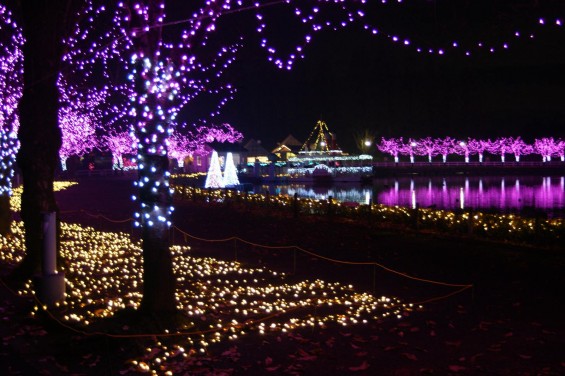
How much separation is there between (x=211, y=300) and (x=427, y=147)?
124 meters

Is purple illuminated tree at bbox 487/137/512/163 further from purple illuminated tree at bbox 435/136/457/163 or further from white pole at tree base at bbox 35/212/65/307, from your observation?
white pole at tree base at bbox 35/212/65/307

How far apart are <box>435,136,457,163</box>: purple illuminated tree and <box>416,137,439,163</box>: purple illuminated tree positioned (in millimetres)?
736

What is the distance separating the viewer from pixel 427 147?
419 feet

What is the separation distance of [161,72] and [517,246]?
37.3 ft

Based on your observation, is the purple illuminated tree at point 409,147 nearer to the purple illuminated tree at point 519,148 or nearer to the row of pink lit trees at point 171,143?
the purple illuminated tree at point 519,148

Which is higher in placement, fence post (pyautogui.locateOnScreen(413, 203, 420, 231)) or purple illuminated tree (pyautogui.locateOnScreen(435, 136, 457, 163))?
purple illuminated tree (pyautogui.locateOnScreen(435, 136, 457, 163))

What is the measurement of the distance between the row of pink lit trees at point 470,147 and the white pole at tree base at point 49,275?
10766 centimetres

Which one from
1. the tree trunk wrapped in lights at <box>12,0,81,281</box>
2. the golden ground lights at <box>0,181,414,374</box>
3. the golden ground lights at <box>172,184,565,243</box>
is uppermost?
the tree trunk wrapped in lights at <box>12,0,81,281</box>

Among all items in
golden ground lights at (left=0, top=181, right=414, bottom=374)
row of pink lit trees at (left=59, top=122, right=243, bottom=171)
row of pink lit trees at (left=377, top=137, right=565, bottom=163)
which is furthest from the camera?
row of pink lit trees at (left=377, top=137, right=565, bottom=163)

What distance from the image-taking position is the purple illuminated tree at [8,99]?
16266mm

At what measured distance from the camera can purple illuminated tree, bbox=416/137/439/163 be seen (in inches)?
5034

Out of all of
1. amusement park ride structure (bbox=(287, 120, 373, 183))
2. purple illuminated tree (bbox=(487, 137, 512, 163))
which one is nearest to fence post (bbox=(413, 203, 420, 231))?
amusement park ride structure (bbox=(287, 120, 373, 183))

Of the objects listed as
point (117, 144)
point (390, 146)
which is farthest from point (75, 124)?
point (390, 146)

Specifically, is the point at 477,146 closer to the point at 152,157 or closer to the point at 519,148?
the point at 519,148
